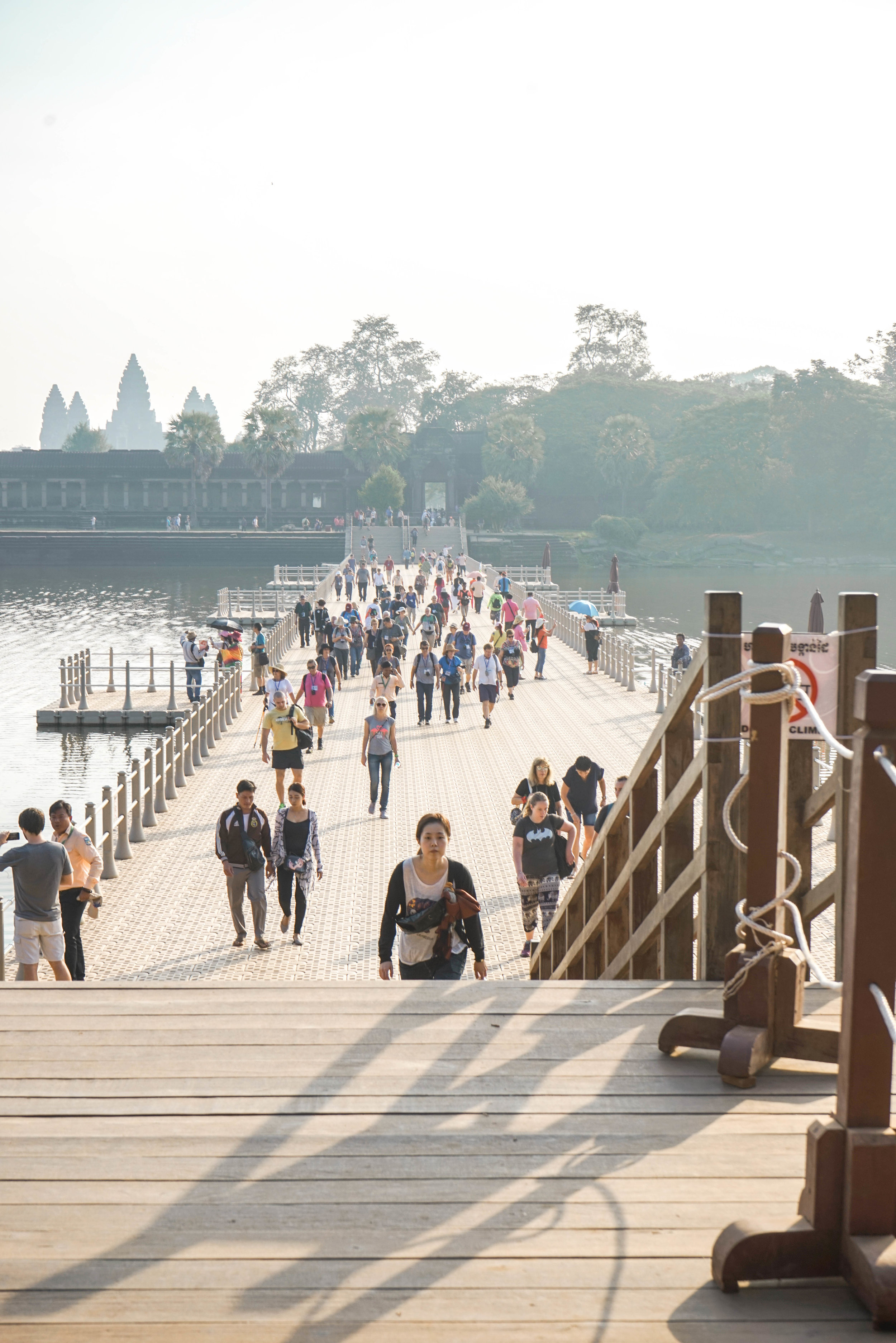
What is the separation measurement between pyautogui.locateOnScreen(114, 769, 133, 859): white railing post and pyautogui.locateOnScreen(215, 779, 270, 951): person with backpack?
325 centimetres

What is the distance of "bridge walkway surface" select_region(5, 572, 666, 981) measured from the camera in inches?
423

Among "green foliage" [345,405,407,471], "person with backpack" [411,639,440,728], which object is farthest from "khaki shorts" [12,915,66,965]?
"green foliage" [345,405,407,471]

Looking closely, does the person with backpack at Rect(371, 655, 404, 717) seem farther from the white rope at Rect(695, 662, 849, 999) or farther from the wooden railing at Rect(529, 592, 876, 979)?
the white rope at Rect(695, 662, 849, 999)

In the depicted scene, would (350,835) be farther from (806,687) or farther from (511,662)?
(806,687)

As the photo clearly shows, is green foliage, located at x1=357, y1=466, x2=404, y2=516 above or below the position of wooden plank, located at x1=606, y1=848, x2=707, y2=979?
above

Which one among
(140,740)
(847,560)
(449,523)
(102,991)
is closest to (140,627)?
(140,740)

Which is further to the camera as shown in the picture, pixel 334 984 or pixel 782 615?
pixel 782 615

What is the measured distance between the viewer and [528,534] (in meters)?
86.6

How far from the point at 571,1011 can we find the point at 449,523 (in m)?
84.1

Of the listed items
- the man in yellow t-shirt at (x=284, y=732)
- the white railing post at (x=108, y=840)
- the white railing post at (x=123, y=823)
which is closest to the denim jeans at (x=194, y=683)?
the man in yellow t-shirt at (x=284, y=732)

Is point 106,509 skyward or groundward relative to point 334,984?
→ skyward

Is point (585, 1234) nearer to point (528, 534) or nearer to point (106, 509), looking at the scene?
point (528, 534)

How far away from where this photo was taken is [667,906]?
15.7ft

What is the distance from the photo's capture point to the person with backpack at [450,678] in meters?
20.8
